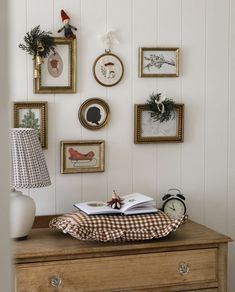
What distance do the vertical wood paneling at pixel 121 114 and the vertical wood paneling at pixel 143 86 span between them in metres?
0.03

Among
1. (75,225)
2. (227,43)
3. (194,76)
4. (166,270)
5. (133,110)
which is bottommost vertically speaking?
(166,270)

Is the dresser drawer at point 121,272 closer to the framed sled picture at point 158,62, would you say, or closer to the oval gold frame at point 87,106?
the oval gold frame at point 87,106

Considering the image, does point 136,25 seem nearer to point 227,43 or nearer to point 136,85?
point 136,85

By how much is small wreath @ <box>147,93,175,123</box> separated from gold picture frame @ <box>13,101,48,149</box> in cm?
51

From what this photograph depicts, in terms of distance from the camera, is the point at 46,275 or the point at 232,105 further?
the point at 232,105

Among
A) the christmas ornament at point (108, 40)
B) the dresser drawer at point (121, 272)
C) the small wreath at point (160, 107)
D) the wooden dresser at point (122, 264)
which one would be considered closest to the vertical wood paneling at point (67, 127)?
the christmas ornament at point (108, 40)

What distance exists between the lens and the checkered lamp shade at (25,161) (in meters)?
1.99

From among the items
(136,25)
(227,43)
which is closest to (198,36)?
(227,43)

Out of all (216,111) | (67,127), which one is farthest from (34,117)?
(216,111)

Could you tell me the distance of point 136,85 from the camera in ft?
8.13

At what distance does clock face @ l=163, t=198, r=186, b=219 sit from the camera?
2.49 meters

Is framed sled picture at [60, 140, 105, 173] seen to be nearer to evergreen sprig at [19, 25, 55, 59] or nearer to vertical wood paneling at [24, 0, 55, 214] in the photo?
vertical wood paneling at [24, 0, 55, 214]

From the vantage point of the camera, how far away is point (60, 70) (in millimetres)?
2361

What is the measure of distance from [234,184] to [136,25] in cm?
96
